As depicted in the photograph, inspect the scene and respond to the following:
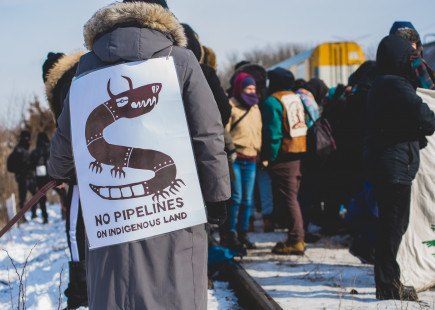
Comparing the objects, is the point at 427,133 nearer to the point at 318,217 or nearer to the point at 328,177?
the point at 328,177

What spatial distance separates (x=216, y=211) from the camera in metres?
2.41

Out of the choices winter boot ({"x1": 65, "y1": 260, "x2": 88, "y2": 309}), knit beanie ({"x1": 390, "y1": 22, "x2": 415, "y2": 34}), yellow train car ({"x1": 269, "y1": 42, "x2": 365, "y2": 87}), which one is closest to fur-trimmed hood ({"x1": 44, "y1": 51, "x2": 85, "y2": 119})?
winter boot ({"x1": 65, "y1": 260, "x2": 88, "y2": 309})

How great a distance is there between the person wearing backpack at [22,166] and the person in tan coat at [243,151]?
683cm

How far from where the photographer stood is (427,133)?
365 cm

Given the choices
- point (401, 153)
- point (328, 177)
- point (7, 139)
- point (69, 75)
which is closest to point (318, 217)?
point (328, 177)

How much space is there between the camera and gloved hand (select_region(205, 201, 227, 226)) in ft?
7.85

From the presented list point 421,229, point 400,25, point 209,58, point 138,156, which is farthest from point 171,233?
point 400,25

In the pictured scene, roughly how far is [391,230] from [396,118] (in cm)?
91

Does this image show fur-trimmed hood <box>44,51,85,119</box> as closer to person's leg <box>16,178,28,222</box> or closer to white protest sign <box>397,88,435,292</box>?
white protest sign <box>397,88,435,292</box>

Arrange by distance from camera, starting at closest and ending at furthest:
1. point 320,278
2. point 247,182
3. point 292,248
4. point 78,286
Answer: point 78,286
point 320,278
point 292,248
point 247,182

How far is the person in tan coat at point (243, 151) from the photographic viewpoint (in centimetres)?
584

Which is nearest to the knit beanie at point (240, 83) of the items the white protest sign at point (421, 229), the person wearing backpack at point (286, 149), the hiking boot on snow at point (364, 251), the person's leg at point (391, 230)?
the person wearing backpack at point (286, 149)

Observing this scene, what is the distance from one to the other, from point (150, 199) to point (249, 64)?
6.41m

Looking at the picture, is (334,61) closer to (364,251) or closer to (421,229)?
(364,251)
